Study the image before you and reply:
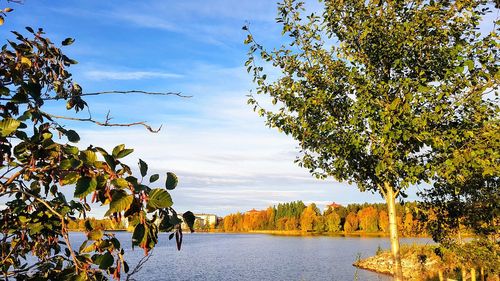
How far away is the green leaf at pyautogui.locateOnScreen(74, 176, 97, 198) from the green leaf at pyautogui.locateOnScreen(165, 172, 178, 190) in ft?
1.12

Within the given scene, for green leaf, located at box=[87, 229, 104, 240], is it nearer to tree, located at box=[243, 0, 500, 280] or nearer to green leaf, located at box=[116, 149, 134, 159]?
green leaf, located at box=[116, 149, 134, 159]

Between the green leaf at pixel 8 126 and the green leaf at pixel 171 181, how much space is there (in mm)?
841

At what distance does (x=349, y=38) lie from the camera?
10664mm

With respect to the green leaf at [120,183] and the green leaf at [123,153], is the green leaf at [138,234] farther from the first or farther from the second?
the green leaf at [123,153]

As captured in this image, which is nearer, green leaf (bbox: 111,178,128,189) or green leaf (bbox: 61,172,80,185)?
green leaf (bbox: 111,178,128,189)

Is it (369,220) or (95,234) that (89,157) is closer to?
(95,234)

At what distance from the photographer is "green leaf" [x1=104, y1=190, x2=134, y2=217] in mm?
1763

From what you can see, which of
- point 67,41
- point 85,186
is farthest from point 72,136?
point 67,41

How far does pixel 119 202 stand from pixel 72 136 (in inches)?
26.1

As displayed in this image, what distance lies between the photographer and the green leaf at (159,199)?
174cm

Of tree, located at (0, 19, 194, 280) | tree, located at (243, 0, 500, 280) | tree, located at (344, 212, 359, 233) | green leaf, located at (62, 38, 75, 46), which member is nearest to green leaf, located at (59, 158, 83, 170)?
tree, located at (0, 19, 194, 280)

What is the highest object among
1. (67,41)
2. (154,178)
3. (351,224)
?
(67,41)

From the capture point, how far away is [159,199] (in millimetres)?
1758

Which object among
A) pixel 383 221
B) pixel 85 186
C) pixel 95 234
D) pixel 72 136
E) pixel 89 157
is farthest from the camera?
pixel 383 221
